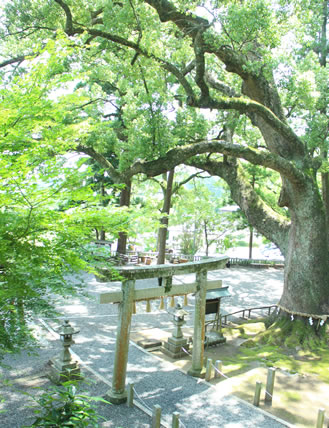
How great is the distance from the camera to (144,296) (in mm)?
7258

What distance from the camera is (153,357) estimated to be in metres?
9.03

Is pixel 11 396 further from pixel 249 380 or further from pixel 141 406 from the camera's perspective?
pixel 249 380

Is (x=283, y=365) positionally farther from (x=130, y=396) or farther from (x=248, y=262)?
(x=248, y=262)

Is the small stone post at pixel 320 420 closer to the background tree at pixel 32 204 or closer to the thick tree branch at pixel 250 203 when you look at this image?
the background tree at pixel 32 204

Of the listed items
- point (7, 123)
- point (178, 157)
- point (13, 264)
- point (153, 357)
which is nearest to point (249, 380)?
point (153, 357)

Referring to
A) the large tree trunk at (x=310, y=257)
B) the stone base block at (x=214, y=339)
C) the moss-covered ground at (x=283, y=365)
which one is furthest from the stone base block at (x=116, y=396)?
the large tree trunk at (x=310, y=257)

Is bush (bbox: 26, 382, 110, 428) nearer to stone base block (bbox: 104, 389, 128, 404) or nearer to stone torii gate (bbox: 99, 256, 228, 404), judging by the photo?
stone torii gate (bbox: 99, 256, 228, 404)

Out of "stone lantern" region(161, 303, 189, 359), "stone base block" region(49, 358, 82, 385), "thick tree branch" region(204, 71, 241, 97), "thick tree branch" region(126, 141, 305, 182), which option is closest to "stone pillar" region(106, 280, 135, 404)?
"stone base block" region(49, 358, 82, 385)

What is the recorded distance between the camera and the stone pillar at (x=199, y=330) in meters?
8.03

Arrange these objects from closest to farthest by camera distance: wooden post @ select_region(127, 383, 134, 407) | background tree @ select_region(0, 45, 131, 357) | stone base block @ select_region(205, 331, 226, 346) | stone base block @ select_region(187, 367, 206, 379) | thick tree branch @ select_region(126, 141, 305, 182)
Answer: background tree @ select_region(0, 45, 131, 357)
wooden post @ select_region(127, 383, 134, 407)
stone base block @ select_region(187, 367, 206, 379)
thick tree branch @ select_region(126, 141, 305, 182)
stone base block @ select_region(205, 331, 226, 346)

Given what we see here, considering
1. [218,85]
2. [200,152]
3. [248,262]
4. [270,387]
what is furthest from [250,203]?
[248,262]

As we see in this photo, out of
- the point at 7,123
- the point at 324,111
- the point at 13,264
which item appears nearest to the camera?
the point at 7,123

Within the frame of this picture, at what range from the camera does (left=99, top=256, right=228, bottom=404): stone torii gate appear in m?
6.64

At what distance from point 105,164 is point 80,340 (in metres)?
6.72
